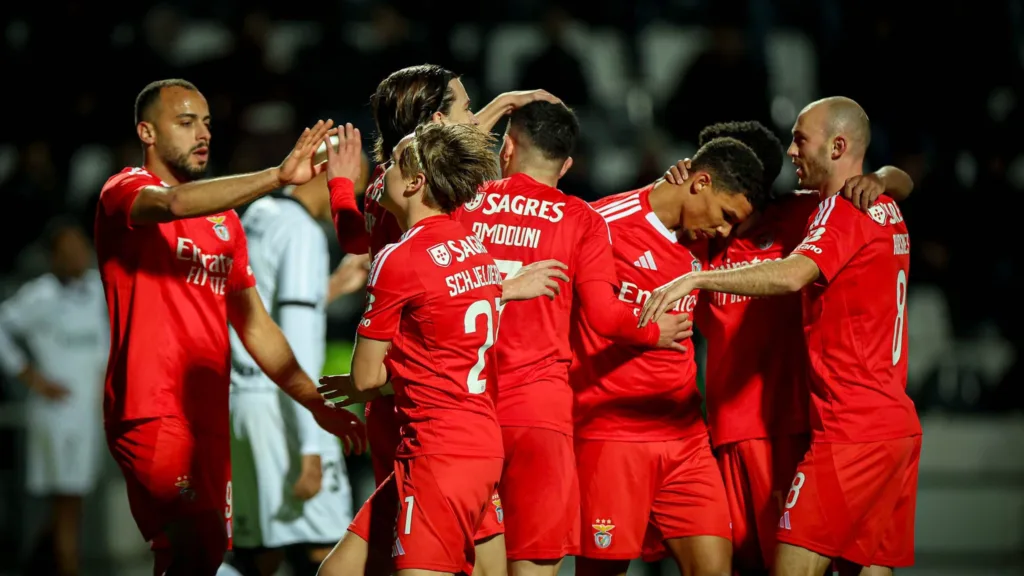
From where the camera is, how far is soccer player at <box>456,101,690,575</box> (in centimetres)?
504

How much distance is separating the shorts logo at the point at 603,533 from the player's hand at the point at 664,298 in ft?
3.21

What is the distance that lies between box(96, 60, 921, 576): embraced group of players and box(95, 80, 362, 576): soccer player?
11 millimetres

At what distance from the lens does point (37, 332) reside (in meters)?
10.6

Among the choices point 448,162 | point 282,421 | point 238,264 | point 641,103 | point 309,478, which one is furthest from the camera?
point 641,103

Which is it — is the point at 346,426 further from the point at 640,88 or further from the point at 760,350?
the point at 640,88

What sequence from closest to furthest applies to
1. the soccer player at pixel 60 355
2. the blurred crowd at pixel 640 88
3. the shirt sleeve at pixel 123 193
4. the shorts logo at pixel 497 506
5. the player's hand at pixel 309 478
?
the shorts logo at pixel 497 506 < the shirt sleeve at pixel 123 193 < the player's hand at pixel 309 478 < the soccer player at pixel 60 355 < the blurred crowd at pixel 640 88

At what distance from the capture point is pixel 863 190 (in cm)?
520

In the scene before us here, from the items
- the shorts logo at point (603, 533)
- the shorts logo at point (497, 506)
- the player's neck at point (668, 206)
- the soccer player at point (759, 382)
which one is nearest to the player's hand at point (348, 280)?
the player's neck at point (668, 206)

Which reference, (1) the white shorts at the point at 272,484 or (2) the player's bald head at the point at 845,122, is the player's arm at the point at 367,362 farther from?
(2) the player's bald head at the point at 845,122

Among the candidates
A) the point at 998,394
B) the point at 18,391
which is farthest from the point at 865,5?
the point at 18,391

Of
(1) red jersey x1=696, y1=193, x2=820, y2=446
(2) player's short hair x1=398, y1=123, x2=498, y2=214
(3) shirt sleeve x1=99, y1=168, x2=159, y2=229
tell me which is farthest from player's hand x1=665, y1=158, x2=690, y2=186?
(3) shirt sleeve x1=99, y1=168, x2=159, y2=229

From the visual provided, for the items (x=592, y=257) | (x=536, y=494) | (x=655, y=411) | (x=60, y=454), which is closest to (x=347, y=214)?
(x=592, y=257)

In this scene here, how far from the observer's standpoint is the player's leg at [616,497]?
5.37 m

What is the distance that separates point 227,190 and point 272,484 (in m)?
2.35
